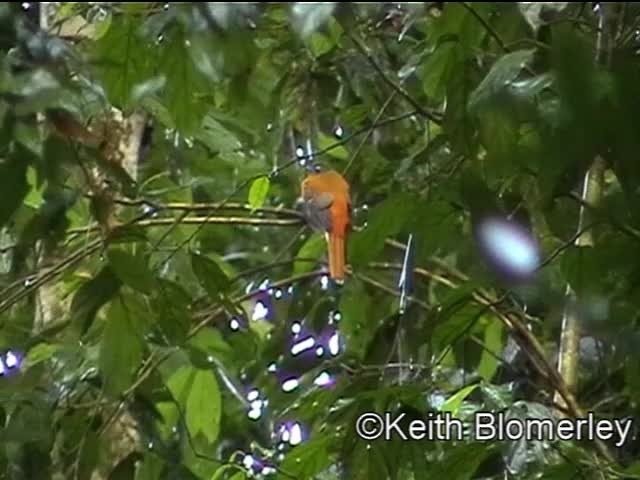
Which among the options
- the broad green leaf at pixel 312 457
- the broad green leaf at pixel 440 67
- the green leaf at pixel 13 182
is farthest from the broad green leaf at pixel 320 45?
the green leaf at pixel 13 182

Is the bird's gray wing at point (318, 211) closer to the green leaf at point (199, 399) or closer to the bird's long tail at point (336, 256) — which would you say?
the bird's long tail at point (336, 256)

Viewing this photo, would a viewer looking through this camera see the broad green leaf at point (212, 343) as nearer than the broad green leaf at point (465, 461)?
No

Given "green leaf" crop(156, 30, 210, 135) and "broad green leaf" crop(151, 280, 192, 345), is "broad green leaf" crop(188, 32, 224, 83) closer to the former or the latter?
"green leaf" crop(156, 30, 210, 135)

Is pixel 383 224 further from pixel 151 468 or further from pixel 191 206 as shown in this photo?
pixel 151 468

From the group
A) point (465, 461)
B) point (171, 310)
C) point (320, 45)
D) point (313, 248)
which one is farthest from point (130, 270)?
point (313, 248)

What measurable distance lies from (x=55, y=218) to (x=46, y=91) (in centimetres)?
40

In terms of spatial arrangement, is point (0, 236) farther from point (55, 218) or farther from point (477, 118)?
point (477, 118)

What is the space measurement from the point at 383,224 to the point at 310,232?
2.09 ft

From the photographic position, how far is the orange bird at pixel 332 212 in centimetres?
192

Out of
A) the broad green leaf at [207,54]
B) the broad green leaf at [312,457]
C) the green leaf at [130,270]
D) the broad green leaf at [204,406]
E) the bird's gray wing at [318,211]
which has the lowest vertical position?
the broad green leaf at [204,406]

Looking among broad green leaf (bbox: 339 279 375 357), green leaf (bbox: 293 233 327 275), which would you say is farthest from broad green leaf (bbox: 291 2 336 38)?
broad green leaf (bbox: 339 279 375 357)

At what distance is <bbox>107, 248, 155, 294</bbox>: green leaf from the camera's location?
1427mm

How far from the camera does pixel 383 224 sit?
5.18 feet

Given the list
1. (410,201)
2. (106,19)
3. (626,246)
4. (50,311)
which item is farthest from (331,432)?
(50,311)
